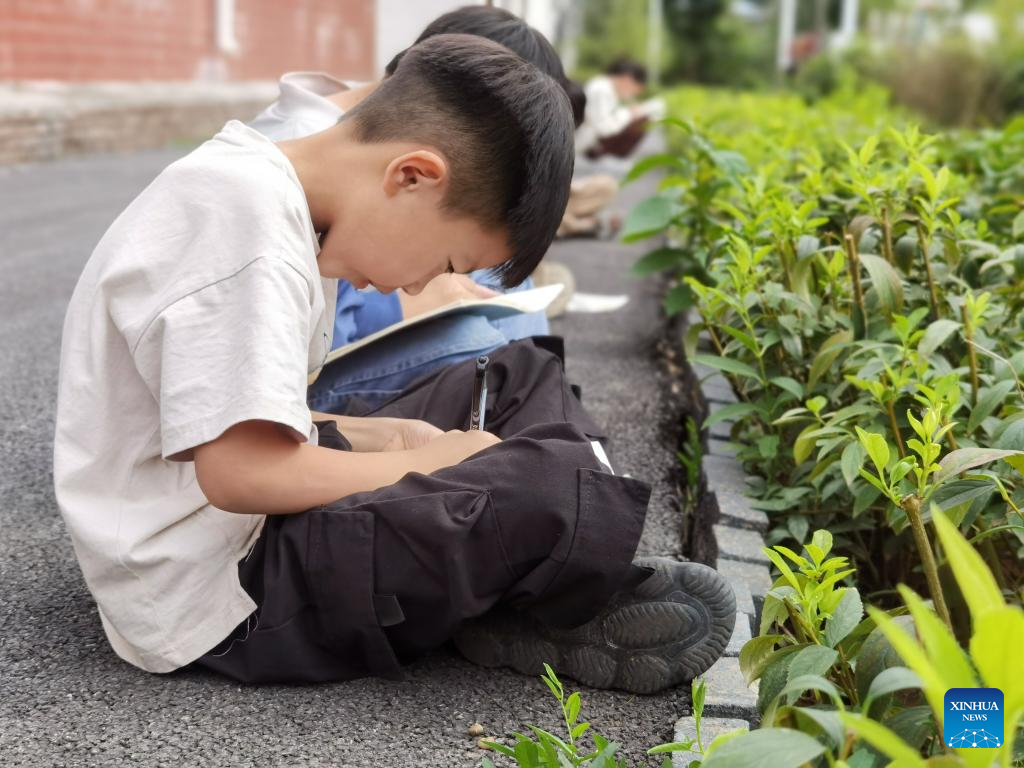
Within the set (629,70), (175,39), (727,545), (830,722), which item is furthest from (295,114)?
(175,39)

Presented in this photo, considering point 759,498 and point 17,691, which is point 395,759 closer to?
point 17,691

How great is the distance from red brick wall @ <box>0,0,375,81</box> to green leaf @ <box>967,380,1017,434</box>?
342 inches

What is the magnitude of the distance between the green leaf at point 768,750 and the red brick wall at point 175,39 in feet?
30.2

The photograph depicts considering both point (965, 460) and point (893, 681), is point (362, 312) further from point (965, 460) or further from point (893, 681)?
point (893, 681)

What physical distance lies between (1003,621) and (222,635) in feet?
Result: 3.69

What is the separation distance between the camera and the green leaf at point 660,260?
3.55 m

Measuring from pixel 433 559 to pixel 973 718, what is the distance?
0.76 m

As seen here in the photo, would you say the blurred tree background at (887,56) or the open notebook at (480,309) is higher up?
the open notebook at (480,309)

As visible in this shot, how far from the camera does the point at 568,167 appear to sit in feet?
5.74

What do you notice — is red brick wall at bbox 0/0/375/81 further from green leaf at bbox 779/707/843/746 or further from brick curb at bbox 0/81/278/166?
green leaf at bbox 779/707/843/746

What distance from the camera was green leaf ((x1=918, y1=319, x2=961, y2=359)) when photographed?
199 centimetres

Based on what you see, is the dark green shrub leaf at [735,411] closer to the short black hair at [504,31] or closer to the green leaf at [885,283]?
the green leaf at [885,283]

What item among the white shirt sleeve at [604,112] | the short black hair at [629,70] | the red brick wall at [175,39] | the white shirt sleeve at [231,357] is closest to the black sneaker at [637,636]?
the white shirt sleeve at [231,357]

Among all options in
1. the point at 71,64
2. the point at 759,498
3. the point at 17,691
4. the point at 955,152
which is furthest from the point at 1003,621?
the point at 71,64
